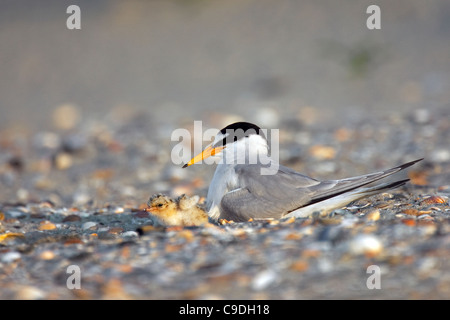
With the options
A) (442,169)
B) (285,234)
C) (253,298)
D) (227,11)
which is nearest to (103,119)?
(227,11)

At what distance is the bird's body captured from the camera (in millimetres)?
4367

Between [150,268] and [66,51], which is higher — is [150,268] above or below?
below

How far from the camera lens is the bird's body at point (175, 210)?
172 inches

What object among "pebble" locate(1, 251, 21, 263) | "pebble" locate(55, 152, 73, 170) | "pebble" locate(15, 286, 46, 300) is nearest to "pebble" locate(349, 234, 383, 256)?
Answer: "pebble" locate(15, 286, 46, 300)

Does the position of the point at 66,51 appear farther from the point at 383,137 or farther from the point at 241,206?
the point at 241,206

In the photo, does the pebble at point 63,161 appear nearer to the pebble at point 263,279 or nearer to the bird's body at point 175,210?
the bird's body at point 175,210

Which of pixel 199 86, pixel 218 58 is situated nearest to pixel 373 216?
pixel 199 86

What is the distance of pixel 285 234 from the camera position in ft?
12.1

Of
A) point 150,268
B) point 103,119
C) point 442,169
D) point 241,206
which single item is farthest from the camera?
point 103,119

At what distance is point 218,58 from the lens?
32.6 ft

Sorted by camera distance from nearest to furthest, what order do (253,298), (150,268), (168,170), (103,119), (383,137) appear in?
(253,298) < (150,268) < (168,170) < (383,137) < (103,119)

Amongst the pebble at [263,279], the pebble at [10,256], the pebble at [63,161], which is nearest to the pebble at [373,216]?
the pebble at [263,279]

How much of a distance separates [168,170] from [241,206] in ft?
7.64

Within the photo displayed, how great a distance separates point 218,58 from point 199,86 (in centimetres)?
81
